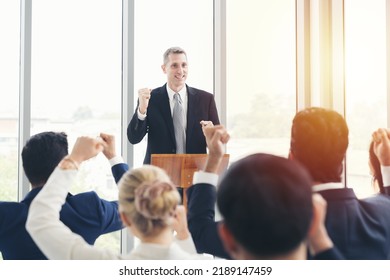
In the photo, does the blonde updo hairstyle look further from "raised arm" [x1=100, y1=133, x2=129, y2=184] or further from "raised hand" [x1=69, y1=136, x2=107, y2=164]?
"raised arm" [x1=100, y1=133, x2=129, y2=184]

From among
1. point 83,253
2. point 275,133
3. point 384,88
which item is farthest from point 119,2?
point 83,253

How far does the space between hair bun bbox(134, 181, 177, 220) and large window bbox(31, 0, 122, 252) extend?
7.24 ft

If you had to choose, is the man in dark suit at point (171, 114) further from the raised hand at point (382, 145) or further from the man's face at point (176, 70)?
the raised hand at point (382, 145)

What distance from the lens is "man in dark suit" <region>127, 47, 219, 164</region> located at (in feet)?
9.09

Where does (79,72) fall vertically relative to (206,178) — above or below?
above

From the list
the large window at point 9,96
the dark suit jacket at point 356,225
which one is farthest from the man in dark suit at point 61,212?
the large window at point 9,96

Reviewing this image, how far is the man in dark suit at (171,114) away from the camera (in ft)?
9.09

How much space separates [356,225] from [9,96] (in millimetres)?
2710

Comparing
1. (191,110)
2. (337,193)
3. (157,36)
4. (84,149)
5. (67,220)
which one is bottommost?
(67,220)

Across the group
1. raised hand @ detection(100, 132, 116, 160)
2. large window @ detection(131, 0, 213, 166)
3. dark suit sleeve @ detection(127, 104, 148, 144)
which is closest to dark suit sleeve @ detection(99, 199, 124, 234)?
raised hand @ detection(100, 132, 116, 160)

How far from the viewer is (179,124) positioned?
2.87 metres

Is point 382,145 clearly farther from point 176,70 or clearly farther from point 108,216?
point 176,70

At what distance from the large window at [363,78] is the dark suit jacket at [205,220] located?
2.14 m

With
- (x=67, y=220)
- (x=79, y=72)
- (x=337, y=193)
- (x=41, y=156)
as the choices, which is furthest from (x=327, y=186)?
(x=79, y=72)
